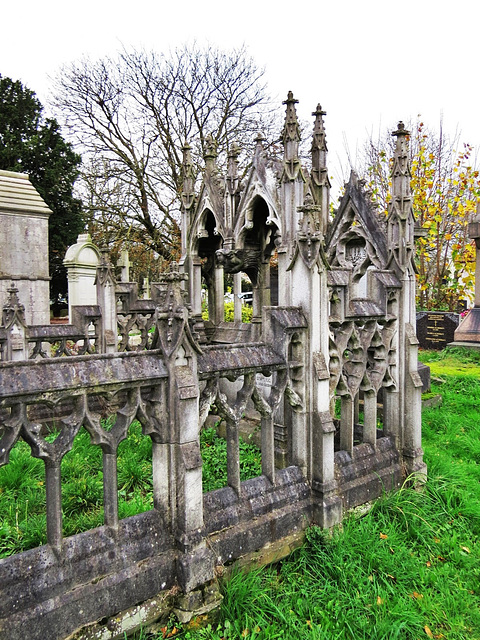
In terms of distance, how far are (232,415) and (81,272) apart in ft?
46.1

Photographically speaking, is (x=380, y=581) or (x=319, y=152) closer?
(x=380, y=581)

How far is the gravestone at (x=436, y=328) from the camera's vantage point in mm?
15414

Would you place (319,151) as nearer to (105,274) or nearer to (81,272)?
(105,274)

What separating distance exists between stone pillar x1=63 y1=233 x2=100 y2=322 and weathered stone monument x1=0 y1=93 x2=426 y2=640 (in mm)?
9257

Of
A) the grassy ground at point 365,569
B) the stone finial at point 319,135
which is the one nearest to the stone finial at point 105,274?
the grassy ground at point 365,569

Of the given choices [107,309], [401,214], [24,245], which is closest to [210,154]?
[107,309]

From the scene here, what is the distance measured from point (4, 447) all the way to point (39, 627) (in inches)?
39.7

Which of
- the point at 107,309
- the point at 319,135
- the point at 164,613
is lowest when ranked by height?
the point at 164,613

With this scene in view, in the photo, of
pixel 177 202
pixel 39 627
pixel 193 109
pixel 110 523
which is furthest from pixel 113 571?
pixel 193 109

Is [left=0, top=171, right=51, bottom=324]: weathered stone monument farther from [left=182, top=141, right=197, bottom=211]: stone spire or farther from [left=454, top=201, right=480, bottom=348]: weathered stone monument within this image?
[left=454, top=201, right=480, bottom=348]: weathered stone monument

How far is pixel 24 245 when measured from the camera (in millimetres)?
9625

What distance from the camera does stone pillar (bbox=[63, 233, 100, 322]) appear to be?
52.1 ft

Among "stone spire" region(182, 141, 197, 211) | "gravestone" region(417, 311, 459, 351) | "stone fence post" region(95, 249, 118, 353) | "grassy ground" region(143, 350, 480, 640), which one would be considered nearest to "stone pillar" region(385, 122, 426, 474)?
"grassy ground" region(143, 350, 480, 640)

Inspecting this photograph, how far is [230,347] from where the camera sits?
3.49 metres
